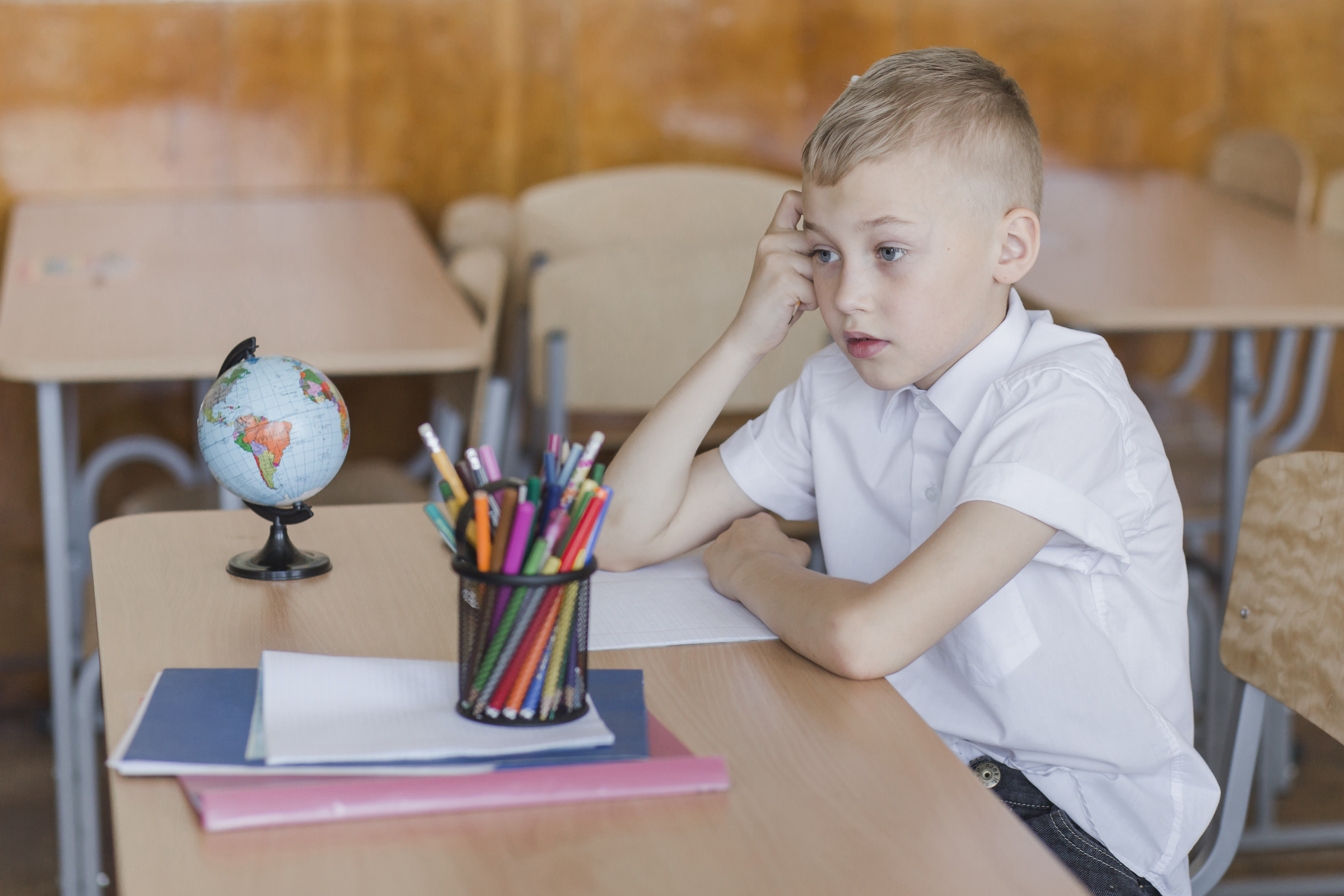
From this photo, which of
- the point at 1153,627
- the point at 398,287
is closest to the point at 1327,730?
the point at 1153,627

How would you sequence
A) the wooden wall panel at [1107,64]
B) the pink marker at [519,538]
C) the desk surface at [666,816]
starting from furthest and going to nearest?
the wooden wall panel at [1107,64] → the pink marker at [519,538] → the desk surface at [666,816]

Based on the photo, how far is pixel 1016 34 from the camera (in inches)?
136

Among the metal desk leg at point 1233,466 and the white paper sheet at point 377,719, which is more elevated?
the white paper sheet at point 377,719

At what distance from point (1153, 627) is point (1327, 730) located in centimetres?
17

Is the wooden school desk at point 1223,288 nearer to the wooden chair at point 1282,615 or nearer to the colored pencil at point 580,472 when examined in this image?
the wooden chair at point 1282,615

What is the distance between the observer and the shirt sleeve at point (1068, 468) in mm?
1060

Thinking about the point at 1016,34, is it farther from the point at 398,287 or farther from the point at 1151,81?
the point at 398,287

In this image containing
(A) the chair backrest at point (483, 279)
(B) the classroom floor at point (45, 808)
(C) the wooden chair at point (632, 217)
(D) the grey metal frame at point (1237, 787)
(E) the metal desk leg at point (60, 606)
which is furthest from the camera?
(C) the wooden chair at point (632, 217)

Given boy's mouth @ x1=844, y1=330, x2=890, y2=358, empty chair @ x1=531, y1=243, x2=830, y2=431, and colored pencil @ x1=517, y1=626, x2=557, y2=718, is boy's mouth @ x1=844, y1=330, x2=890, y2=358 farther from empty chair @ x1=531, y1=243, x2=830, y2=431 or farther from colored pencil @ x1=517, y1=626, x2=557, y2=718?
empty chair @ x1=531, y1=243, x2=830, y2=431

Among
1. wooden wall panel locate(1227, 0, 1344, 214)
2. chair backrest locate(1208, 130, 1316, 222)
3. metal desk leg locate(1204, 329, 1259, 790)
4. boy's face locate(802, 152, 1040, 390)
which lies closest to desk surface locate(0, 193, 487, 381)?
boy's face locate(802, 152, 1040, 390)

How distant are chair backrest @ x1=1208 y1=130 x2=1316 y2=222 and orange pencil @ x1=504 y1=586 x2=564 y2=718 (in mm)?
2574

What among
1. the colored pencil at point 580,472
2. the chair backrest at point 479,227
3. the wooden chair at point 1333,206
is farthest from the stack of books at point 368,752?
the wooden chair at point 1333,206

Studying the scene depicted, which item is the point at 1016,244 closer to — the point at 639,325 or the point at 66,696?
the point at 639,325

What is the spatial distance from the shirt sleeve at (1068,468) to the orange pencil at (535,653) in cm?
37
